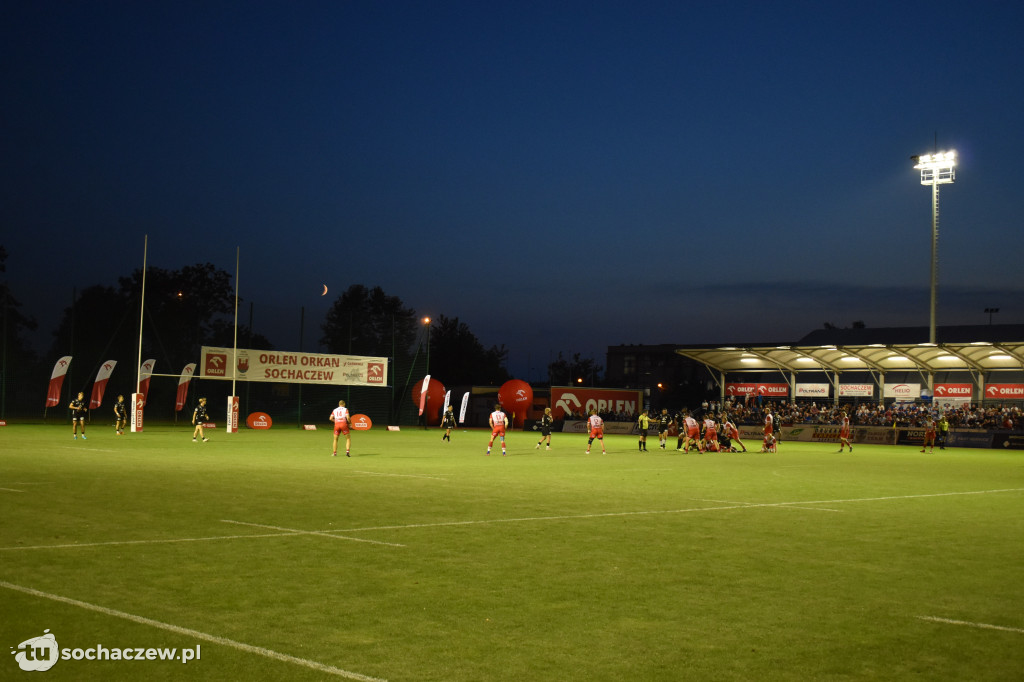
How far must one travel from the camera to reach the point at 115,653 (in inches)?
250

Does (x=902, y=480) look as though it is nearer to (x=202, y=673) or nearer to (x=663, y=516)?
(x=663, y=516)

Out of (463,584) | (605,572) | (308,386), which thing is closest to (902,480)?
(605,572)

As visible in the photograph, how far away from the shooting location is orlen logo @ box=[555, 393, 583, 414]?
73250 millimetres

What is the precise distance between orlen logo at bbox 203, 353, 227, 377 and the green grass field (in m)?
31.4

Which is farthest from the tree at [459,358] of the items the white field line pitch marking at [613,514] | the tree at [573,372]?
the white field line pitch marking at [613,514]

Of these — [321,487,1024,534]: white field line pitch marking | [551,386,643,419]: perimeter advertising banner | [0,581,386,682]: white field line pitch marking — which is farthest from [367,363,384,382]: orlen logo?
[0,581,386,682]: white field line pitch marking

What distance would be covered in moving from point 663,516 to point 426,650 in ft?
28.5

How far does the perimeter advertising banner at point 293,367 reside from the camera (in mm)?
50438

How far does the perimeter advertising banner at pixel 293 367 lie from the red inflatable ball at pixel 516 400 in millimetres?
15587

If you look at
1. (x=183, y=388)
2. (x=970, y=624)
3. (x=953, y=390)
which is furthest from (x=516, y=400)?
(x=970, y=624)

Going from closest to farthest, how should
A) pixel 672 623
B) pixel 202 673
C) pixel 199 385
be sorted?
pixel 202 673
pixel 672 623
pixel 199 385

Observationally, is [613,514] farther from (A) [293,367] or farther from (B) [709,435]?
(A) [293,367]

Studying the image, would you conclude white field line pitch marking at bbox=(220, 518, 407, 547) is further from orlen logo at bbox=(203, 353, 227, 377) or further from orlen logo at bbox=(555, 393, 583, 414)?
orlen logo at bbox=(555, 393, 583, 414)

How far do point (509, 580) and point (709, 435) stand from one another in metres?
29.7
